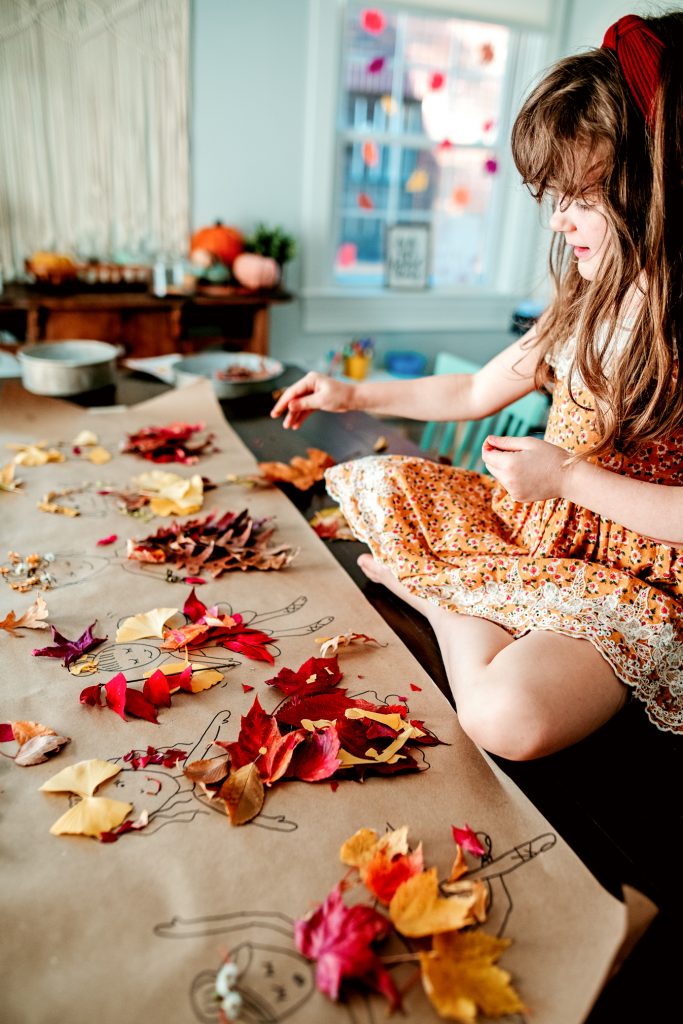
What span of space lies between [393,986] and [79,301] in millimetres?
2467

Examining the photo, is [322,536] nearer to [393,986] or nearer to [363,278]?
[393,986]

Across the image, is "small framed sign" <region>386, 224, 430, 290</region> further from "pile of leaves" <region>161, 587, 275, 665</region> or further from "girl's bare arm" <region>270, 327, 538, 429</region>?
"pile of leaves" <region>161, 587, 275, 665</region>

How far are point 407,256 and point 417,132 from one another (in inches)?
21.8

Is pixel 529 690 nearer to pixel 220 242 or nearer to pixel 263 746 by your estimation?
pixel 263 746

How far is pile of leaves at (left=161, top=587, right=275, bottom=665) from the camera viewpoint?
0.76 metres

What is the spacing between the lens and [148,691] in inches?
26.7

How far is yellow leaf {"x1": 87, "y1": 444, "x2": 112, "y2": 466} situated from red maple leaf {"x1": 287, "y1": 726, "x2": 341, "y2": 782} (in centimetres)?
77

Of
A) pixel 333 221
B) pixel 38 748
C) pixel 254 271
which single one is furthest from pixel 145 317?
pixel 38 748

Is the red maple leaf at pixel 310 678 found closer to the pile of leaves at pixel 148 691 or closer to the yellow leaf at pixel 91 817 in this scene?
the pile of leaves at pixel 148 691

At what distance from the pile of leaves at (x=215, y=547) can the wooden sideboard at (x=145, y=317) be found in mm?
1777

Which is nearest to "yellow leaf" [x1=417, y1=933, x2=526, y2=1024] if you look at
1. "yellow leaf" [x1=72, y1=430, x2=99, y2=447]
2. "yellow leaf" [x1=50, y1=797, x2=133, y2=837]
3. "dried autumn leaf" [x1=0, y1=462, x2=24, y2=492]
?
"yellow leaf" [x1=50, y1=797, x2=133, y2=837]

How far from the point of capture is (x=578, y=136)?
0.81 metres

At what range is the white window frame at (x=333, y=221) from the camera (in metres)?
3.03

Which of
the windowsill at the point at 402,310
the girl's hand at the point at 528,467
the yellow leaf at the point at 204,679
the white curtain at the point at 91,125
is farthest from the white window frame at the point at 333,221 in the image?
the yellow leaf at the point at 204,679
